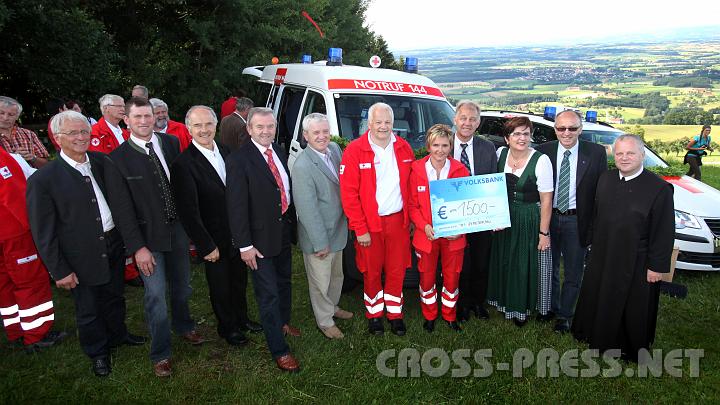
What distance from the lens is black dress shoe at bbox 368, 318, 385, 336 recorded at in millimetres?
4219

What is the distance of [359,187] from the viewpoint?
3.80 m

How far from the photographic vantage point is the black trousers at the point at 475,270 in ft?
14.1

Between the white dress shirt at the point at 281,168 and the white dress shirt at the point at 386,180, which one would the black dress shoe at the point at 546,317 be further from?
the white dress shirt at the point at 281,168

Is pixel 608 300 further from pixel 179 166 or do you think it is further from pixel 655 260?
pixel 179 166

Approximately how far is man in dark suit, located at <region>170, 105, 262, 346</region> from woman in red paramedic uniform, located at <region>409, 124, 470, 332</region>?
1.52 m

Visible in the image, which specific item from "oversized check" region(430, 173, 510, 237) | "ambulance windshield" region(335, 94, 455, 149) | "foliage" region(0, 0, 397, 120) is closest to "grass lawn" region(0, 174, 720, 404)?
"oversized check" region(430, 173, 510, 237)

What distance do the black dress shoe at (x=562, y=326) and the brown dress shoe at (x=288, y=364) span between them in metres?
2.34

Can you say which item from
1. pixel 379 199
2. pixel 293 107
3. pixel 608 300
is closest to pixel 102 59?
pixel 293 107

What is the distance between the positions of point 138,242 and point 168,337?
82 centimetres

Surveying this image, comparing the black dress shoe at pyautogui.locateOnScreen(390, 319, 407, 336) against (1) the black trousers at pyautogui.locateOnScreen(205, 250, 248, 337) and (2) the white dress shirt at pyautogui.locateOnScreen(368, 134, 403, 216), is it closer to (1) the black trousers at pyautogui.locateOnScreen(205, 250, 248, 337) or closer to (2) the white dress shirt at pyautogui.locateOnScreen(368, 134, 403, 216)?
(2) the white dress shirt at pyautogui.locateOnScreen(368, 134, 403, 216)

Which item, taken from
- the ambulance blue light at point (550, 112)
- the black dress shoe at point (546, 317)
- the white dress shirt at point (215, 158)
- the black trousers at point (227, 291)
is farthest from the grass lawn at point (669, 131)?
the white dress shirt at point (215, 158)

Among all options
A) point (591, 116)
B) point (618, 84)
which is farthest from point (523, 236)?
point (618, 84)

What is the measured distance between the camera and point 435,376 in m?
3.62

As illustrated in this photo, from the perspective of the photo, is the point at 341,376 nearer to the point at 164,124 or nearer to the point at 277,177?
the point at 277,177
